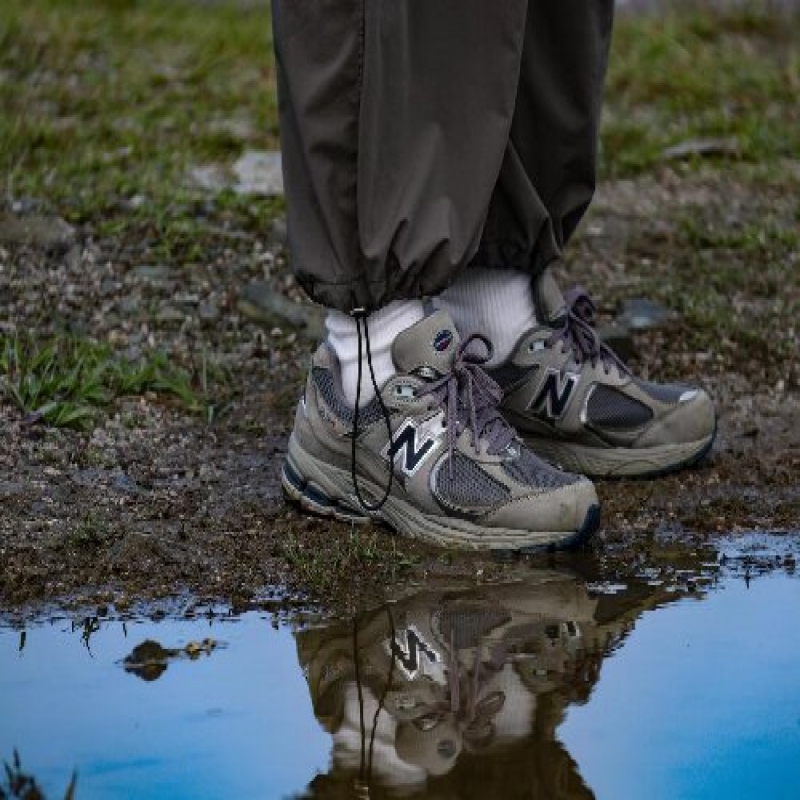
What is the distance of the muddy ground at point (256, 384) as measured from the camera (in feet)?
10.2

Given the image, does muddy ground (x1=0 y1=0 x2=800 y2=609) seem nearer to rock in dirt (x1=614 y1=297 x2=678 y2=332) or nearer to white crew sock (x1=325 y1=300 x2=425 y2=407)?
rock in dirt (x1=614 y1=297 x2=678 y2=332)

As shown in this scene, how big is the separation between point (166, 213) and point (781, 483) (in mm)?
1925

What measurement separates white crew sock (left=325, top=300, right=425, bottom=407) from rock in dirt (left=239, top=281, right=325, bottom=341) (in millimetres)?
994

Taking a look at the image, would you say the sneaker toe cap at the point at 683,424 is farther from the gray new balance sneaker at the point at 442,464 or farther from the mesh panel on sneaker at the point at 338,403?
the mesh panel on sneaker at the point at 338,403

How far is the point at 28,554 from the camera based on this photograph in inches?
121

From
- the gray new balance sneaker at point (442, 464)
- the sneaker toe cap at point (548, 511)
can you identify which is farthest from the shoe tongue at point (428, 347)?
the sneaker toe cap at point (548, 511)

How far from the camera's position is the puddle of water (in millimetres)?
2307

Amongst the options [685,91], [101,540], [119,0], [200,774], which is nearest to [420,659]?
[200,774]

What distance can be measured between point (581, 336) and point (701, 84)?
2.92m

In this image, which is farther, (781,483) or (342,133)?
(781,483)

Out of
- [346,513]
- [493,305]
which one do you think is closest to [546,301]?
[493,305]

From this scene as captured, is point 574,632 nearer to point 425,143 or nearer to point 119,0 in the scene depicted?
point 425,143

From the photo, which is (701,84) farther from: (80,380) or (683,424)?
(80,380)

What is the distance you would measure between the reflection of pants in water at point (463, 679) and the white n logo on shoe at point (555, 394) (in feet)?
1.71
